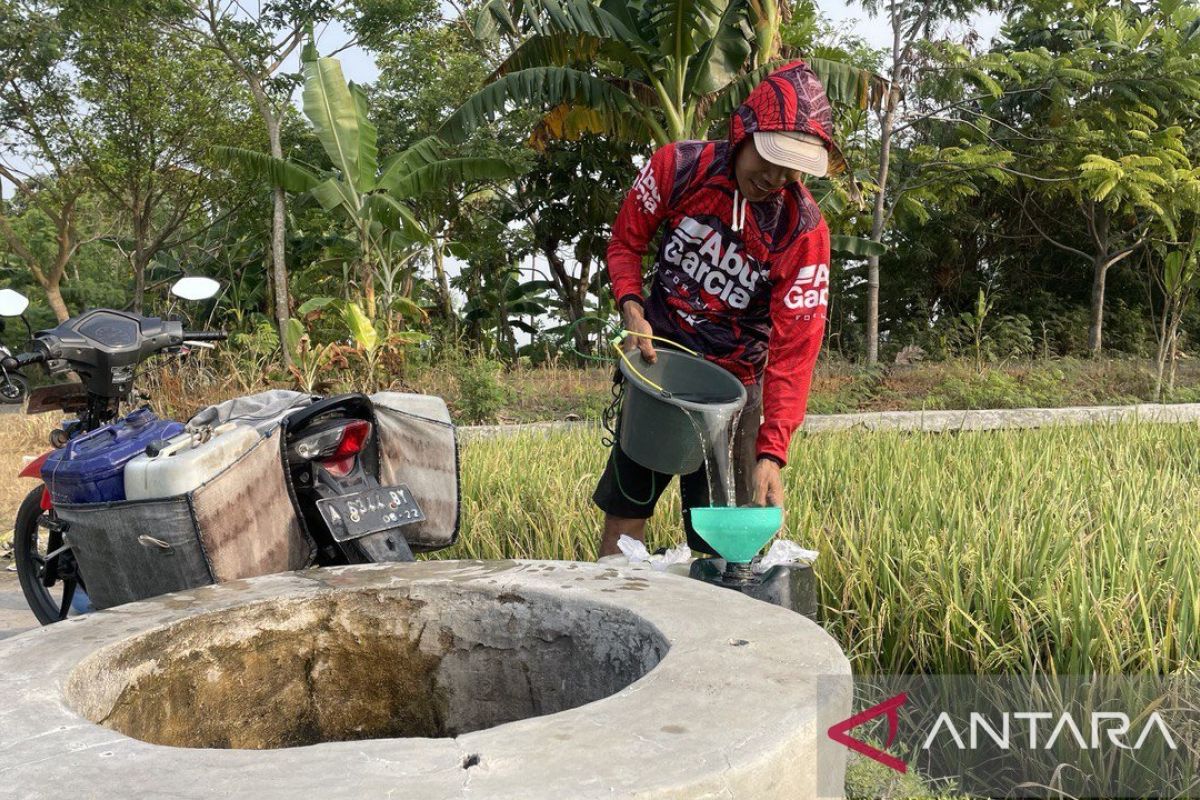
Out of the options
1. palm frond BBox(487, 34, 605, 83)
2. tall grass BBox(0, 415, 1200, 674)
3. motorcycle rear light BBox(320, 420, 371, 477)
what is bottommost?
tall grass BBox(0, 415, 1200, 674)

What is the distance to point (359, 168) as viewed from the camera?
9.88 m

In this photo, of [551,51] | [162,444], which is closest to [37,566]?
[162,444]

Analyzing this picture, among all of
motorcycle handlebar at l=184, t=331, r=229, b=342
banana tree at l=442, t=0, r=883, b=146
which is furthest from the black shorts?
banana tree at l=442, t=0, r=883, b=146

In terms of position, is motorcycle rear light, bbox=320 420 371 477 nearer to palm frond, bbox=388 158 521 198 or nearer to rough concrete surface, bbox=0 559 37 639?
rough concrete surface, bbox=0 559 37 639

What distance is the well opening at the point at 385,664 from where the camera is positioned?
5.97ft

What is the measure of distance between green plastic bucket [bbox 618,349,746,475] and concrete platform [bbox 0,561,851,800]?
19.1 inches

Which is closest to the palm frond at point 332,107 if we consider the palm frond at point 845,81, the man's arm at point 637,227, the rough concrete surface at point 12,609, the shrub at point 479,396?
the shrub at point 479,396

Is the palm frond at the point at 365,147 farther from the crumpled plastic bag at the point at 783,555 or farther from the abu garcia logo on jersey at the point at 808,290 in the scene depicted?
the crumpled plastic bag at the point at 783,555

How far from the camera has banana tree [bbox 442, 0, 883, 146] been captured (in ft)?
28.6

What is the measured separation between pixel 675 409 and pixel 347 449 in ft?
2.89

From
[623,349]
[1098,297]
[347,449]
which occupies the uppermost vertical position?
[623,349]

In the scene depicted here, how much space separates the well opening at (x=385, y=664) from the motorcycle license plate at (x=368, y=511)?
51cm

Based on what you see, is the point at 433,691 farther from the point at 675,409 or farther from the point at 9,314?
the point at 9,314

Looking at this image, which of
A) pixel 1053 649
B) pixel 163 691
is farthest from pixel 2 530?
pixel 1053 649
